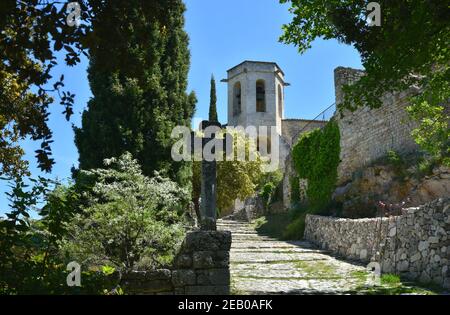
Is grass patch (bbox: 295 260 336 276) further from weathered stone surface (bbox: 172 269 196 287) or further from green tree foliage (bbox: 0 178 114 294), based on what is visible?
green tree foliage (bbox: 0 178 114 294)

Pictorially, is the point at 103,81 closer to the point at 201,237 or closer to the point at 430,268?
the point at 201,237

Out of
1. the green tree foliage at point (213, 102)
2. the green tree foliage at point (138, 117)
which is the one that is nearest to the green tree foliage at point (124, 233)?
the green tree foliage at point (138, 117)

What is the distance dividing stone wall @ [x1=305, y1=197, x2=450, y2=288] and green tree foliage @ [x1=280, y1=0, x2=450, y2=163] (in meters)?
1.89

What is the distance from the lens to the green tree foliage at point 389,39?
270 inches

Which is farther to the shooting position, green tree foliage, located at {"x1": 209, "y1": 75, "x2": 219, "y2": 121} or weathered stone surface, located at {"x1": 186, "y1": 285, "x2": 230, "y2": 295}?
green tree foliage, located at {"x1": 209, "y1": 75, "x2": 219, "y2": 121}

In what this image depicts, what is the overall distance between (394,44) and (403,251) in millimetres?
4393

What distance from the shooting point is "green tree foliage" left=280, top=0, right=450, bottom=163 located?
685 centimetres

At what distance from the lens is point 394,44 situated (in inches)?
277

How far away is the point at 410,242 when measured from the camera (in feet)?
29.3

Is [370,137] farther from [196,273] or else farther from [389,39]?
[196,273]

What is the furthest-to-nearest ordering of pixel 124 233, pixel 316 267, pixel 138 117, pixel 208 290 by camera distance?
pixel 138 117 → pixel 316 267 → pixel 124 233 → pixel 208 290

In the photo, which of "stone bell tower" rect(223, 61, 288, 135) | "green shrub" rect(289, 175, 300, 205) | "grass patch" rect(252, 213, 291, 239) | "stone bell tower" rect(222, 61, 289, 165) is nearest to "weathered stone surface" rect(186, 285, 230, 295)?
"grass patch" rect(252, 213, 291, 239)

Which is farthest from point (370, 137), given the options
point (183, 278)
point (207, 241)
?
point (183, 278)

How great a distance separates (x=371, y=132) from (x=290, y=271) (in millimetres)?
9234
